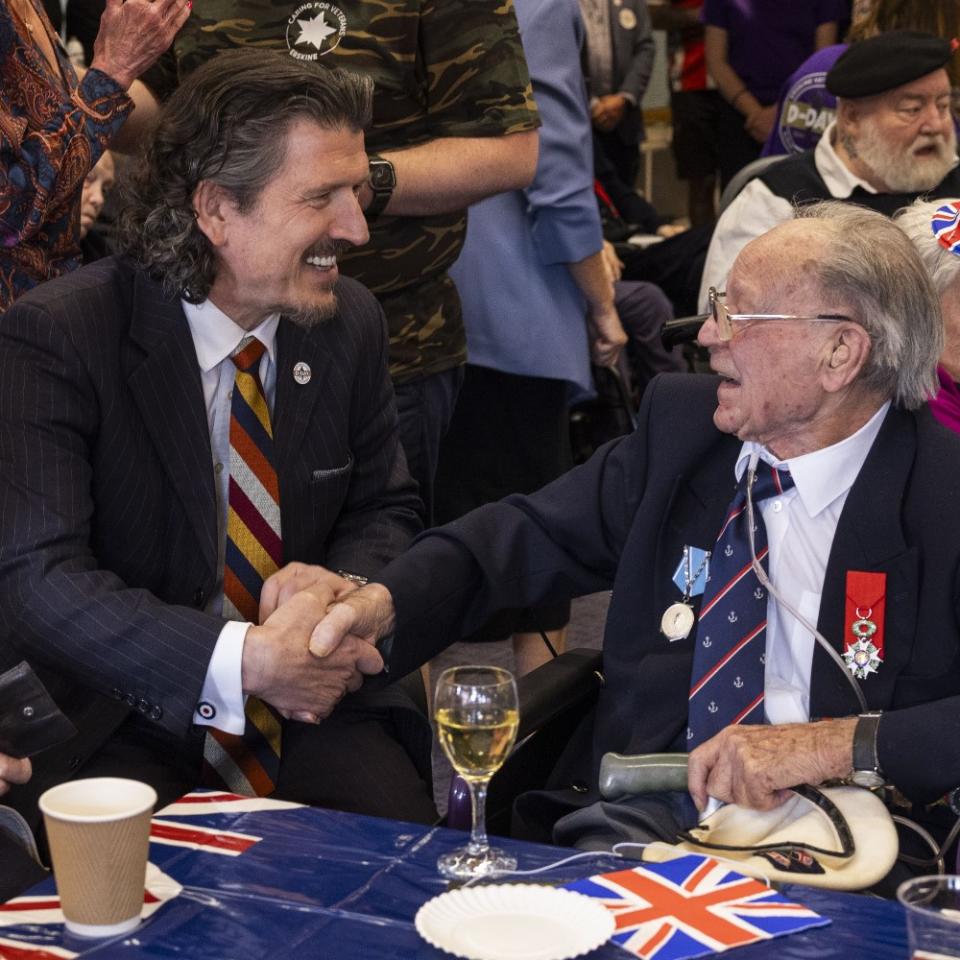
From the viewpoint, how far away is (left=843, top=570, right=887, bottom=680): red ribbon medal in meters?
2.14

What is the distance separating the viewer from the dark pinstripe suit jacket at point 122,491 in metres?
2.22

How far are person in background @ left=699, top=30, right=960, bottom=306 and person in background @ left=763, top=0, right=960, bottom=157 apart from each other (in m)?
0.41

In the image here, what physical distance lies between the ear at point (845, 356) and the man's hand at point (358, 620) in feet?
2.41

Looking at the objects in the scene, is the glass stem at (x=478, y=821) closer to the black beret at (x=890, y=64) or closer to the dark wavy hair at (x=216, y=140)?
the dark wavy hair at (x=216, y=140)

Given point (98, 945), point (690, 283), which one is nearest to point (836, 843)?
point (98, 945)

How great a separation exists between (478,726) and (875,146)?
300cm

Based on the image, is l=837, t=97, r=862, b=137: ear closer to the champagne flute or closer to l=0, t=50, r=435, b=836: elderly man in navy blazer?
l=0, t=50, r=435, b=836: elderly man in navy blazer

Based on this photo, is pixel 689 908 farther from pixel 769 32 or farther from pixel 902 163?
pixel 769 32

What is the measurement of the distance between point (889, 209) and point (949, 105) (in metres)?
0.47

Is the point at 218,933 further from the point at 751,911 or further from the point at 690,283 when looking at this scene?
the point at 690,283

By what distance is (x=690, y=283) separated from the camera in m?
6.09

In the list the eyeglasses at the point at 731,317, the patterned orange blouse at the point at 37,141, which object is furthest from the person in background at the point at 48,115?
the eyeglasses at the point at 731,317

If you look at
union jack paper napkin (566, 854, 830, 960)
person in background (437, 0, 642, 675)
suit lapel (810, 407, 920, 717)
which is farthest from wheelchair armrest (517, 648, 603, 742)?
person in background (437, 0, 642, 675)

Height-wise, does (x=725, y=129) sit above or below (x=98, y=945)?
above
